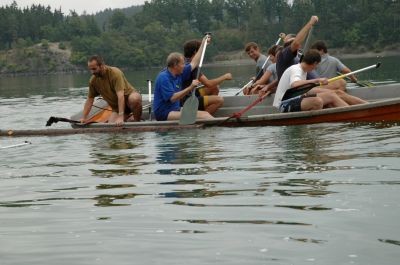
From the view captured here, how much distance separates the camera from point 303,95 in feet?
41.0

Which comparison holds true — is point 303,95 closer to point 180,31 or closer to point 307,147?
point 307,147

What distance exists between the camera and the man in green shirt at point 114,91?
44.1 ft

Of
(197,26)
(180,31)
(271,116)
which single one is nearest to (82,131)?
(271,116)

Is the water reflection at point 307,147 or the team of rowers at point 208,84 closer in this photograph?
the water reflection at point 307,147

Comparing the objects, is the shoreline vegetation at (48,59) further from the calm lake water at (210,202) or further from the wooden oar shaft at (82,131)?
the calm lake water at (210,202)

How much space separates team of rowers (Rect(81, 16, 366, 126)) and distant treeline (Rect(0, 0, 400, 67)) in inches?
4434

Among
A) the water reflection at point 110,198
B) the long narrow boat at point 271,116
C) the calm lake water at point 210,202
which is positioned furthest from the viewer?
the long narrow boat at point 271,116

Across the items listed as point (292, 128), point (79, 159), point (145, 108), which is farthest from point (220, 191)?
point (145, 108)

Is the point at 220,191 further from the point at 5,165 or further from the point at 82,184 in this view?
the point at 5,165

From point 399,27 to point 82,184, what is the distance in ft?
398

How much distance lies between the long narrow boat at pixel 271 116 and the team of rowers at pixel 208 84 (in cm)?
22

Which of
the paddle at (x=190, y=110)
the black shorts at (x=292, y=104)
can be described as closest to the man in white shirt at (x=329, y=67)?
the black shorts at (x=292, y=104)

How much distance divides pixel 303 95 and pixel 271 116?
0.63 m

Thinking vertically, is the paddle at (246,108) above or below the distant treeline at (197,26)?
below
